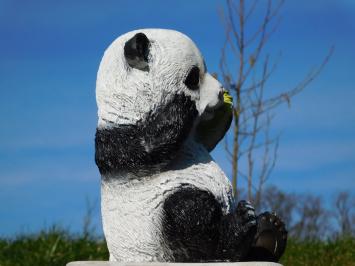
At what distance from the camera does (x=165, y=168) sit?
320 cm

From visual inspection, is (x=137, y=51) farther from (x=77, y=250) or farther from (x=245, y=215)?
(x=77, y=250)

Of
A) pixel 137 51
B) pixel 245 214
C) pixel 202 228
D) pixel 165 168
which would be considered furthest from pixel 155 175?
pixel 137 51

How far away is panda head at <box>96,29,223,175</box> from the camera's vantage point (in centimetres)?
315

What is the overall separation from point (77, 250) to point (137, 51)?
364 cm

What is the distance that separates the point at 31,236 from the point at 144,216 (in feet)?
12.9

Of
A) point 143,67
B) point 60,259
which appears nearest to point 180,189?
point 143,67

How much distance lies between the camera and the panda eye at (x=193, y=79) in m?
3.27

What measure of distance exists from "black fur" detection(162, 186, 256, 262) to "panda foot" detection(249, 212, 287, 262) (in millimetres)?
148

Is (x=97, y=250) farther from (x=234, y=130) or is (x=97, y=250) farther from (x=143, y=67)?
(x=143, y=67)

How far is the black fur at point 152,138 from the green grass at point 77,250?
320 centimetres

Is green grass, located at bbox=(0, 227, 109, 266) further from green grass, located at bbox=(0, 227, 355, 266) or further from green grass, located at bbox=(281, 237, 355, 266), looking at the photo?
green grass, located at bbox=(281, 237, 355, 266)

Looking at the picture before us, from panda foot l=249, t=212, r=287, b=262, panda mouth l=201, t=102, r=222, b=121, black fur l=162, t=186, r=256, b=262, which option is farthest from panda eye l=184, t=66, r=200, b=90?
panda foot l=249, t=212, r=287, b=262

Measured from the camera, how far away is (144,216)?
3156 mm

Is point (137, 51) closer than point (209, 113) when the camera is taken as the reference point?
Yes
